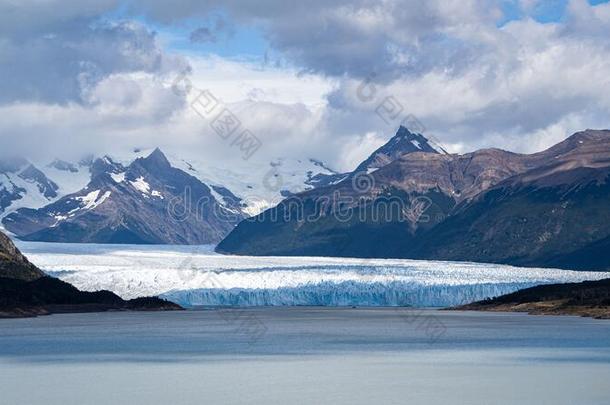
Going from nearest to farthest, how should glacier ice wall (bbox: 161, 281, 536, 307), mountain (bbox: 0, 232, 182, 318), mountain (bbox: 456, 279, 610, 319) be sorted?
mountain (bbox: 456, 279, 610, 319) → mountain (bbox: 0, 232, 182, 318) → glacier ice wall (bbox: 161, 281, 536, 307)

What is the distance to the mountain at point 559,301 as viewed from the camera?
12669cm

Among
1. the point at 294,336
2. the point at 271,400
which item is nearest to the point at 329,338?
the point at 294,336

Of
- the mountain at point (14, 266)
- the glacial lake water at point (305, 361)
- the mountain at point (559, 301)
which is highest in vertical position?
the mountain at point (14, 266)

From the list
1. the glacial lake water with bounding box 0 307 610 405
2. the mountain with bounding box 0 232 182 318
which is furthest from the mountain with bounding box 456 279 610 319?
the mountain with bounding box 0 232 182 318

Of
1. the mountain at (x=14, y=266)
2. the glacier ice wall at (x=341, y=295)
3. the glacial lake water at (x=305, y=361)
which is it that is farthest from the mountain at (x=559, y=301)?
the mountain at (x=14, y=266)

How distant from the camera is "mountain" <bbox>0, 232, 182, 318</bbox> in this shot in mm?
127275

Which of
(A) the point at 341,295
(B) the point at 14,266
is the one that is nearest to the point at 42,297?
(B) the point at 14,266

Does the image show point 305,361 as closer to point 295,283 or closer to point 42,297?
point 42,297

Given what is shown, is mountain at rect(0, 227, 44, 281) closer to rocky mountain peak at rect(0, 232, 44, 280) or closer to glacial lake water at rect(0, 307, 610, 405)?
rocky mountain peak at rect(0, 232, 44, 280)

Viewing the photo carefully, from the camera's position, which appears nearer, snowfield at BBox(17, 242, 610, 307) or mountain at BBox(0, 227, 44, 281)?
mountain at BBox(0, 227, 44, 281)

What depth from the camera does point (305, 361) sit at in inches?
2749

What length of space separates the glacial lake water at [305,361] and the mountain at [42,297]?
32.9ft

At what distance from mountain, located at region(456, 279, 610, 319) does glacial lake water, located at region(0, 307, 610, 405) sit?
35.7 feet

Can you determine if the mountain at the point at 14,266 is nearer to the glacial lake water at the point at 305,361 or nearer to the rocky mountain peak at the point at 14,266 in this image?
the rocky mountain peak at the point at 14,266
